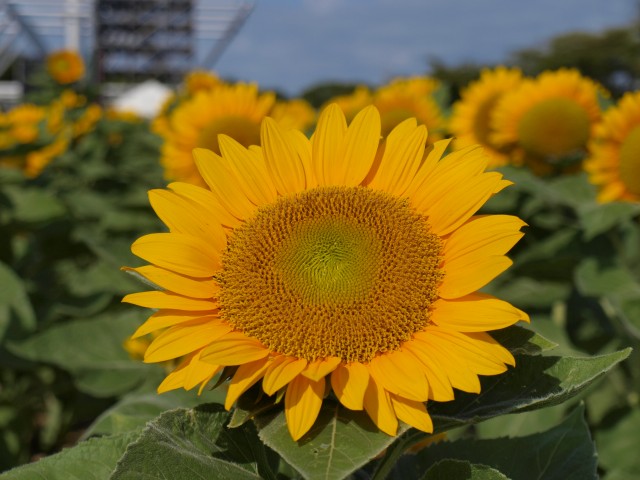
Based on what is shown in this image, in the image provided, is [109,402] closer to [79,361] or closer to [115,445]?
[79,361]

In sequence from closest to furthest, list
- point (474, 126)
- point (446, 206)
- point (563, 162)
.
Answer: point (446, 206)
point (563, 162)
point (474, 126)

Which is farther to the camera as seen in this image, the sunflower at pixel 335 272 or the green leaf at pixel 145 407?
the green leaf at pixel 145 407

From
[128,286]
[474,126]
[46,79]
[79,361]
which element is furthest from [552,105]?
[46,79]

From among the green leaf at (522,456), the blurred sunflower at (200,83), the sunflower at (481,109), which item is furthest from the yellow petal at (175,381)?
the blurred sunflower at (200,83)

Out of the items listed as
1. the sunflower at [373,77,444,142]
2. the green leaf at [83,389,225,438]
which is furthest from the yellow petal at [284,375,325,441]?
the sunflower at [373,77,444,142]

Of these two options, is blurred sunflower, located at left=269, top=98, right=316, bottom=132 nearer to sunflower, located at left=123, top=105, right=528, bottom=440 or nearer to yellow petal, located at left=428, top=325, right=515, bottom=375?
sunflower, located at left=123, top=105, right=528, bottom=440

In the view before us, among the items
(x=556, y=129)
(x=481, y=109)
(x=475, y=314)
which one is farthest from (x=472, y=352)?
(x=481, y=109)

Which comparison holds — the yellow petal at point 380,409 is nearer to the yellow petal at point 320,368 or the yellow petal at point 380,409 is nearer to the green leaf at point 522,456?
the yellow petal at point 320,368
